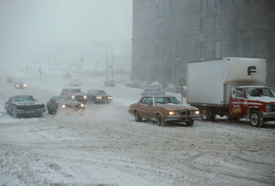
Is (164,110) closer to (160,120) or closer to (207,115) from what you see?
(160,120)

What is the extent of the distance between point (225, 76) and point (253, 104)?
2.22m

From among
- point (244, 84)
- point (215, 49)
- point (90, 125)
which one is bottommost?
point (90, 125)

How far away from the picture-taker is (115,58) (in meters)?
199

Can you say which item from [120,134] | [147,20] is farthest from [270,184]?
[147,20]

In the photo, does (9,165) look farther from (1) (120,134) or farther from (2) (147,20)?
(2) (147,20)

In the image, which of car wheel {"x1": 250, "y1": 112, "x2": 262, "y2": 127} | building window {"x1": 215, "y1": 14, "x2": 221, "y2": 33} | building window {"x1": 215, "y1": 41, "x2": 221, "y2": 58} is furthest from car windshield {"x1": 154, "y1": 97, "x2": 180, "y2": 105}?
building window {"x1": 215, "y1": 14, "x2": 221, "y2": 33}

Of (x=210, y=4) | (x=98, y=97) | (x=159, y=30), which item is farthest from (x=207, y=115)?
(x=159, y=30)

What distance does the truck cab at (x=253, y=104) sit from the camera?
49.3ft

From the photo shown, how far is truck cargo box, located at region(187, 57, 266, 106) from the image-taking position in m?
17.2

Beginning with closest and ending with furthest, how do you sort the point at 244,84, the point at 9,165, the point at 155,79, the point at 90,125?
the point at 9,165 < the point at 90,125 < the point at 244,84 < the point at 155,79

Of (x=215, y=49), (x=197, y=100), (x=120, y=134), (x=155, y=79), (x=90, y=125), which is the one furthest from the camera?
(x=155, y=79)

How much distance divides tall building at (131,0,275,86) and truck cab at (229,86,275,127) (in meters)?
27.8

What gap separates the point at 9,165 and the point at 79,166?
5.22ft

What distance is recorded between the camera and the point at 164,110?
15469 millimetres
